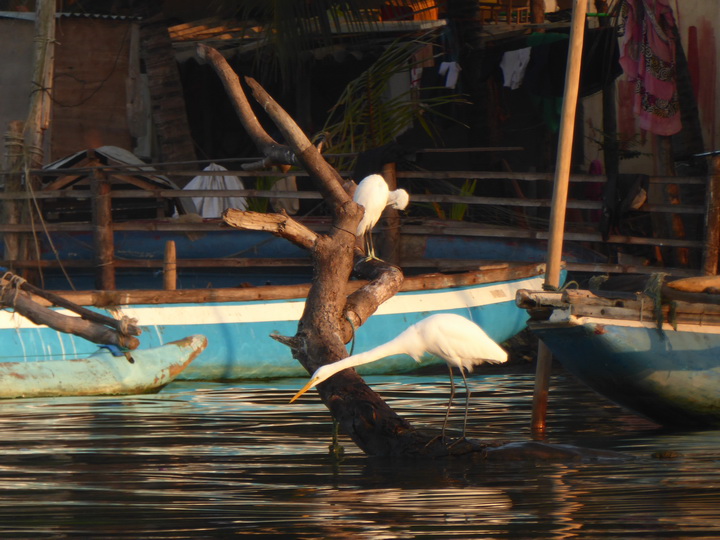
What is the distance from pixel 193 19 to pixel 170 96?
1.85 metres

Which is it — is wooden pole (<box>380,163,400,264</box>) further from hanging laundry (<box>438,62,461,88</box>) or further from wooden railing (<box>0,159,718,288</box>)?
hanging laundry (<box>438,62,461,88</box>)

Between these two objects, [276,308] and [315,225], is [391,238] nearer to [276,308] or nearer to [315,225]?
[315,225]

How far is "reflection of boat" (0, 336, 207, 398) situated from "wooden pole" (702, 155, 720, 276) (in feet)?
17.5

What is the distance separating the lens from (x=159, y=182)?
15.4 meters

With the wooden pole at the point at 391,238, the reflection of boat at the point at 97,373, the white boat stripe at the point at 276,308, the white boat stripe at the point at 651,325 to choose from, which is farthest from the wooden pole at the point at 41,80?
the white boat stripe at the point at 651,325

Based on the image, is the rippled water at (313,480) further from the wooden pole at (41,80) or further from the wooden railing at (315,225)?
the wooden pole at (41,80)

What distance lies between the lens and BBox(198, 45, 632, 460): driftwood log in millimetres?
6848

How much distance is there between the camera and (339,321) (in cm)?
712

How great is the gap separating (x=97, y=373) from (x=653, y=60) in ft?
24.1

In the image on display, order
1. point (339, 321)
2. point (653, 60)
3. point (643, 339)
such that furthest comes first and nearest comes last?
point (653, 60), point (643, 339), point (339, 321)

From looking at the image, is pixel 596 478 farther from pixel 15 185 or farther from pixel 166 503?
pixel 15 185

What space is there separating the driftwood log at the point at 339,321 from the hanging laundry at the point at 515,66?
928 cm

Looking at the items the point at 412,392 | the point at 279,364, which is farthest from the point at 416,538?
the point at 279,364

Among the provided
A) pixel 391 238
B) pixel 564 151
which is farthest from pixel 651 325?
pixel 391 238
